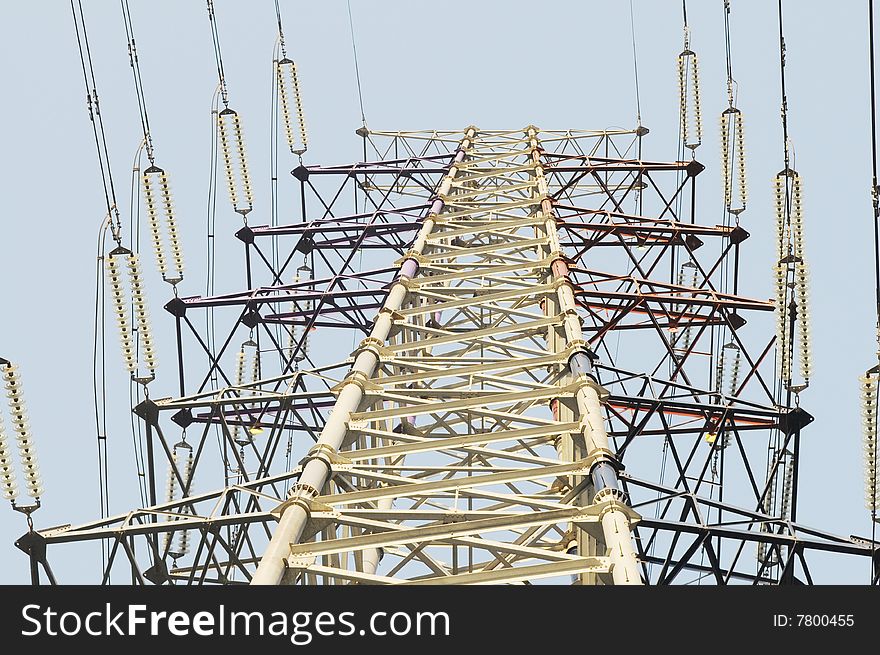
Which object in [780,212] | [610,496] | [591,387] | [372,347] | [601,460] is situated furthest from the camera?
[780,212]

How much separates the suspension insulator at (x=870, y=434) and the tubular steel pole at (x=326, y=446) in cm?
620

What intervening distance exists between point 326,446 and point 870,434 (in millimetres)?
6753

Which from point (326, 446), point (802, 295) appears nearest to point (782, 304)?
point (802, 295)

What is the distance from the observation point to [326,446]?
17.9 metres

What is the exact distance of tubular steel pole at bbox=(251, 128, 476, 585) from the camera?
49.4 feet

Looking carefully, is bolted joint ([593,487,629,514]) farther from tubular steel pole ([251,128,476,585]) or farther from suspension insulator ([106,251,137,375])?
suspension insulator ([106,251,137,375])

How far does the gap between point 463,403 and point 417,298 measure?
21.7 ft

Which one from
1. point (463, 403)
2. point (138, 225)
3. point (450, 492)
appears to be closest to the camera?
point (450, 492)

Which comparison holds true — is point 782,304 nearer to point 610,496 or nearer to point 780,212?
point 780,212

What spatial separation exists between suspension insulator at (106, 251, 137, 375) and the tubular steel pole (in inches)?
136

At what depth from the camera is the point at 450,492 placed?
17484 millimetres

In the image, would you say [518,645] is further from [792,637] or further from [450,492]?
[450,492]

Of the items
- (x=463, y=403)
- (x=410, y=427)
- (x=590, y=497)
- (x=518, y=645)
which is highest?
(x=410, y=427)

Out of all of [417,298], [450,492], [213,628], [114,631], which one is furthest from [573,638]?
[417,298]
